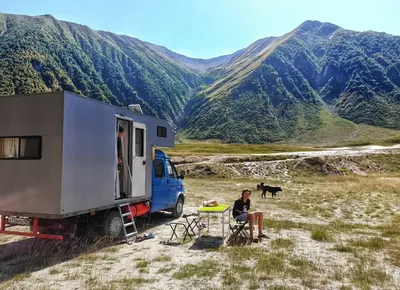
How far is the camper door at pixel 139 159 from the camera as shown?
12.1 m

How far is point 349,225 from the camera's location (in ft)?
46.0

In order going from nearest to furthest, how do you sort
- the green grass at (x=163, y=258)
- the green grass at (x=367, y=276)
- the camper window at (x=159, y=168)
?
1. the green grass at (x=367, y=276)
2. the green grass at (x=163, y=258)
3. the camper window at (x=159, y=168)

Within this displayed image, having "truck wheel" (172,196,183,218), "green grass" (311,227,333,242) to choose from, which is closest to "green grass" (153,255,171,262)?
"green grass" (311,227,333,242)

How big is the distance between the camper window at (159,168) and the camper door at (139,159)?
1.14 m

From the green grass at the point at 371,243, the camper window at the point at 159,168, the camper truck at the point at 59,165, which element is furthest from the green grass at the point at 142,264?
the green grass at the point at 371,243

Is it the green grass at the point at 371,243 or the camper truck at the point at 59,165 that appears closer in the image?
the camper truck at the point at 59,165

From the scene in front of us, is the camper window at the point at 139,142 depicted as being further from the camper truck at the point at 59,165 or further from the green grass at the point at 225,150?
the green grass at the point at 225,150

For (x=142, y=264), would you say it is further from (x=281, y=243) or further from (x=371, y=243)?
(x=371, y=243)

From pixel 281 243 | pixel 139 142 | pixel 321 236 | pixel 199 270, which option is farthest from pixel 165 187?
pixel 199 270

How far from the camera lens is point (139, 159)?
1236cm

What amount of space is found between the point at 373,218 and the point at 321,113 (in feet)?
536

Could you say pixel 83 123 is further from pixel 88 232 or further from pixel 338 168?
pixel 338 168

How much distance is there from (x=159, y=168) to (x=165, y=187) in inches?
34.3

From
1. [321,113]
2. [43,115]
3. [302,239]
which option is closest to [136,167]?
[43,115]
